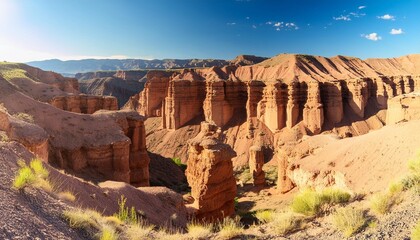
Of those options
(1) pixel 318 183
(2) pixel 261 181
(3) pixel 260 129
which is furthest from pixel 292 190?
(3) pixel 260 129

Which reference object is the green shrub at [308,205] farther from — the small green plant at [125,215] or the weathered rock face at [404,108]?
the weathered rock face at [404,108]

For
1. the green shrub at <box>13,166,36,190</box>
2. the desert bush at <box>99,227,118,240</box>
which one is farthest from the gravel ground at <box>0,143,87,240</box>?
the desert bush at <box>99,227,118,240</box>

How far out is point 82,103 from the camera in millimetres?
31578

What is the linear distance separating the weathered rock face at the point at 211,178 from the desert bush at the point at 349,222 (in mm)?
13445

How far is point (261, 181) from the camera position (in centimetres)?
3406

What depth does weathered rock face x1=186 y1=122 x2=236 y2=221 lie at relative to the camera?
20.4 meters

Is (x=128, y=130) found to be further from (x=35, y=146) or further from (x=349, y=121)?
(x=349, y=121)

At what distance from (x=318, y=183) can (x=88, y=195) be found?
14202 millimetres

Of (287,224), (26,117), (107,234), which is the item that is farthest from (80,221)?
(26,117)

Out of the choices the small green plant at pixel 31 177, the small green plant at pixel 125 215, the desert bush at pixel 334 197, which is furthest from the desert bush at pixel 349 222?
the small green plant at pixel 31 177

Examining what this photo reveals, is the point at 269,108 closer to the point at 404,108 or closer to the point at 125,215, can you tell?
the point at 404,108

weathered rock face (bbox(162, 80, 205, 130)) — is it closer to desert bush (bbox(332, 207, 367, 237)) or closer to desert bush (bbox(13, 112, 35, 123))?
desert bush (bbox(13, 112, 35, 123))

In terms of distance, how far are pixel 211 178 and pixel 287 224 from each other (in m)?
13.3

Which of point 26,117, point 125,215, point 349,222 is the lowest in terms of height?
point 125,215
